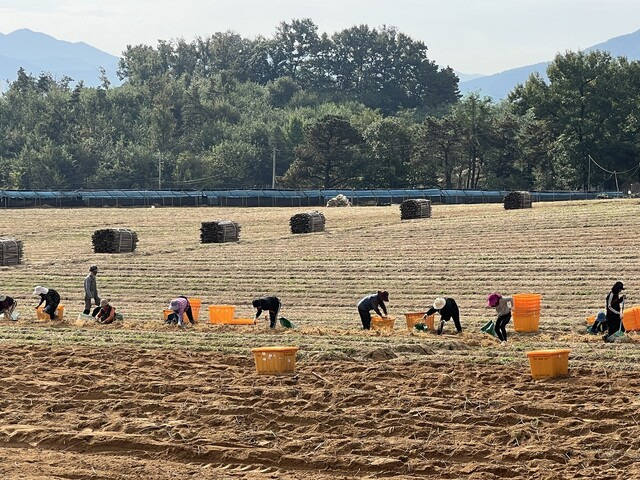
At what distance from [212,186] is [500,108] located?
30.5 meters

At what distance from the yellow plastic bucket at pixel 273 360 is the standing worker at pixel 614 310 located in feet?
20.4

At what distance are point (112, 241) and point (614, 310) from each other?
82.9 feet

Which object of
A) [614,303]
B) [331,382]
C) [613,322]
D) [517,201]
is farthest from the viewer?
[517,201]

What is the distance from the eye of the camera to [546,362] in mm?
16344

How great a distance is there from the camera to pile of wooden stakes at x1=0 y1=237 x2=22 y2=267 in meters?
40.0

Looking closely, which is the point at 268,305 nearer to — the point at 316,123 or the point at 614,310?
the point at 614,310

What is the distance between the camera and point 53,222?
61594 mm

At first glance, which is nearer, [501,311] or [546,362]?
[546,362]

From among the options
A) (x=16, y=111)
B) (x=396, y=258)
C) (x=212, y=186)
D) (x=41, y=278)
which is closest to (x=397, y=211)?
(x=396, y=258)

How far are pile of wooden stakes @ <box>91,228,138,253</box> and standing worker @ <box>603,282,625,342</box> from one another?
81.6 feet

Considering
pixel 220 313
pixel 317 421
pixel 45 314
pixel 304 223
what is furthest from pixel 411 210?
pixel 317 421

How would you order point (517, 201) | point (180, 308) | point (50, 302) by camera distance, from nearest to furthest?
point (180, 308)
point (50, 302)
point (517, 201)

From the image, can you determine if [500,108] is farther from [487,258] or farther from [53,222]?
[487,258]

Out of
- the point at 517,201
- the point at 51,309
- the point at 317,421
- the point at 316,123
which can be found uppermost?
the point at 316,123
